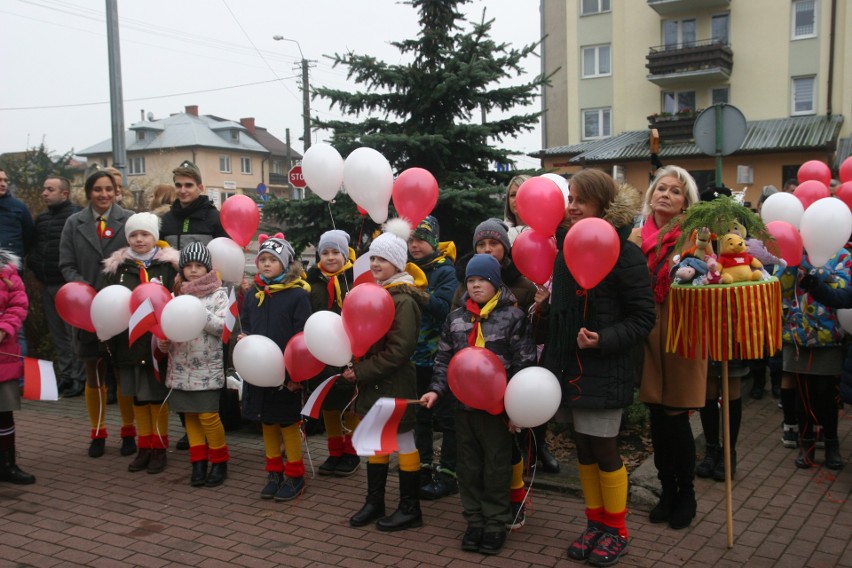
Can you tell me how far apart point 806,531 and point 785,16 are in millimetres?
27663

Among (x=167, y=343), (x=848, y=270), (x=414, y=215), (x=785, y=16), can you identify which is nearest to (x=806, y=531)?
(x=848, y=270)

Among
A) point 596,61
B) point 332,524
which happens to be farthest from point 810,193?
point 596,61

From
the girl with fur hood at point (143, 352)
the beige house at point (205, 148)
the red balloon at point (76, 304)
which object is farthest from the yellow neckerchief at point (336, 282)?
the beige house at point (205, 148)

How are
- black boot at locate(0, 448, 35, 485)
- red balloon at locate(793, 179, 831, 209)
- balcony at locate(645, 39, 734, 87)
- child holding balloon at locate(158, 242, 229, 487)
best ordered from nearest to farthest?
child holding balloon at locate(158, 242, 229, 487)
black boot at locate(0, 448, 35, 485)
red balloon at locate(793, 179, 831, 209)
balcony at locate(645, 39, 734, 87)

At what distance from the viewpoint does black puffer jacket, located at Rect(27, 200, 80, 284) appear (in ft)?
26.0

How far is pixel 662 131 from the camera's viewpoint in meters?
27.8

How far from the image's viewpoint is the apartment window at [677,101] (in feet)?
97.3

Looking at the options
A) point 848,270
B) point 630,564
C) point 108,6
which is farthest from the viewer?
point 108,6

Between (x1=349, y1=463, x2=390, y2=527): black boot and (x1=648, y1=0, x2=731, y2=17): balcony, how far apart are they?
91.8 ft

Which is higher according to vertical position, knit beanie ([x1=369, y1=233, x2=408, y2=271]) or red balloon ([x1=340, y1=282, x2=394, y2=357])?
knit beanie ([x1=369, y1=233, x2=408, y2=271])

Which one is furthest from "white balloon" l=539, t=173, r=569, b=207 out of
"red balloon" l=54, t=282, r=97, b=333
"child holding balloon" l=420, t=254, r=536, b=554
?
"red balloon" l=54, t=282, r=97, b=333

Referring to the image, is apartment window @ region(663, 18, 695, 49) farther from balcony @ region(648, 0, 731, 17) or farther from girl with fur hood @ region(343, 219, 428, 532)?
girl with fur hood @ region(343, 219, 428, 532)

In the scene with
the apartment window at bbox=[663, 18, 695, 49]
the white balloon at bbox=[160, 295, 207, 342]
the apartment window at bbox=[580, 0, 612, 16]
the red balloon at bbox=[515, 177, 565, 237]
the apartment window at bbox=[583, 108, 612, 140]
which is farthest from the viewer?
the apartment window at bbox=[583, 108, 612, 140]

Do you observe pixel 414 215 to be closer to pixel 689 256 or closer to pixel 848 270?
pixel 689 256
